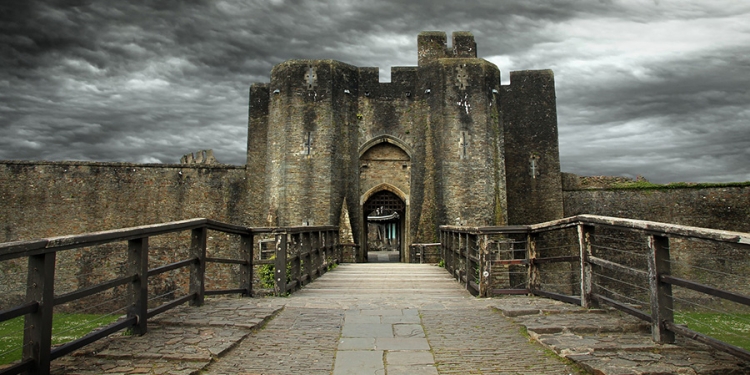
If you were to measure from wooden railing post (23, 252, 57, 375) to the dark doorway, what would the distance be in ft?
52.3

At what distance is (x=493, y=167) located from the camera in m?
17.8

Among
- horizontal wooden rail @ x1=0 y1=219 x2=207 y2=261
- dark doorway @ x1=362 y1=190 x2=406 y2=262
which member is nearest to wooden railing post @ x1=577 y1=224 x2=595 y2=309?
horizontal wooden rail @ x1=0 y1=219 x2=207 y2=261

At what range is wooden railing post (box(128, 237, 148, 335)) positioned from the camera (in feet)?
14.5

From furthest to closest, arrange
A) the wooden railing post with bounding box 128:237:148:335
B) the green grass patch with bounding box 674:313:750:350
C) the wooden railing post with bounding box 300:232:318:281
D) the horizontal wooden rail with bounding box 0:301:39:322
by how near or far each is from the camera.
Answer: the green grass patch with bounding box 674:313:750:350 → the wooden railing post with bounding box 300:232:318:281 → the wooden railing post with bounding box 128:237:148:335 → the horizontal wooden rail with bounding box 0:301:39:322

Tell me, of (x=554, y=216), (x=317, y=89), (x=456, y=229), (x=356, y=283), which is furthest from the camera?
(x=554, y=216)

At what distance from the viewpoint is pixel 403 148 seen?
1875cm

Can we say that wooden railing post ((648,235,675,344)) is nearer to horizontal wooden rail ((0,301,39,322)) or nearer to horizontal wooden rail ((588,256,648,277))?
horizontal wooden rail ((588,256,648,277))

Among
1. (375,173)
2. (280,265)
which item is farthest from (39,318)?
(375,173)

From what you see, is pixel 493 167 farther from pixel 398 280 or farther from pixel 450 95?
pixel 398 280

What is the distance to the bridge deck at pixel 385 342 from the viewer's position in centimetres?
367

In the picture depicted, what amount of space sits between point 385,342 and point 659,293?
89.6 inches

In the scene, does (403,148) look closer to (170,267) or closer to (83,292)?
(170,267)

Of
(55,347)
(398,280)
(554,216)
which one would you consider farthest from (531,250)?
(554,216)

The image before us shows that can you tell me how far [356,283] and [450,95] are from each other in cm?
1030
